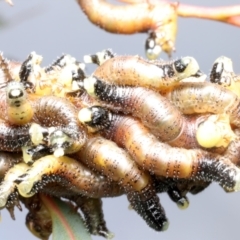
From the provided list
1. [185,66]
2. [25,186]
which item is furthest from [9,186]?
[185,66]

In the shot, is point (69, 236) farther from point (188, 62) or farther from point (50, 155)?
point (188, 62)

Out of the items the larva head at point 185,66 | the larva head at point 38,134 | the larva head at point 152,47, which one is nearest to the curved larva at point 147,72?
the larva head at point 185,66

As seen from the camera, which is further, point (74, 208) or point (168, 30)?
point (168, 30)

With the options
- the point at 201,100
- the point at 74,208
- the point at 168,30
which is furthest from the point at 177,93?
the point at 168,30

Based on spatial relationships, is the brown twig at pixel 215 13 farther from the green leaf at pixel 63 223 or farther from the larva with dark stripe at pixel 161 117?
the green leaf at pixel 63 223

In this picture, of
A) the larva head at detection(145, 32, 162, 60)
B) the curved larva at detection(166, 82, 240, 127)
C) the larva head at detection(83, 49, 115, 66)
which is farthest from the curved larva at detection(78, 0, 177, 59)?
the curved larva at detection(166, 82, 240, 127)

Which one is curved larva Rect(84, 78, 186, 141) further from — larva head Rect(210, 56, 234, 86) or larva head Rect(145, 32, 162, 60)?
larva head Rect(145, 32, 162, 60)
